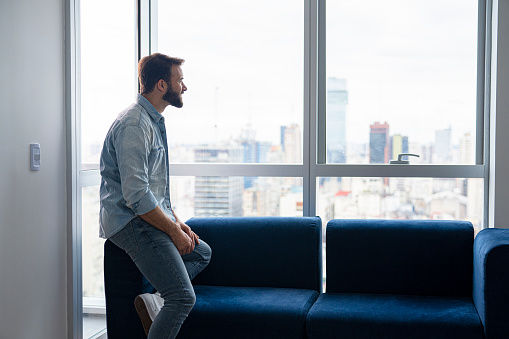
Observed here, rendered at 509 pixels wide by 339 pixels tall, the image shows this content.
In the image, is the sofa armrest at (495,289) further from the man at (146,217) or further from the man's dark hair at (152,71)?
the man's dark hair at (152,71)

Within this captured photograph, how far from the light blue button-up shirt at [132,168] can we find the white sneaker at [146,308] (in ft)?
1.09

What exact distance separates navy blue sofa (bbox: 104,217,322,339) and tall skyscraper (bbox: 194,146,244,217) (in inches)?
15.4

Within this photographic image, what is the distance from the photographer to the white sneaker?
2.53m

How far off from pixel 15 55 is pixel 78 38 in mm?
527

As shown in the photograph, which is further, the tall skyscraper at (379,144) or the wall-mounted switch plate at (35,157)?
the tall skyscraper at (379,144)

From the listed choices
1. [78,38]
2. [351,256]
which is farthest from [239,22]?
[351,256]

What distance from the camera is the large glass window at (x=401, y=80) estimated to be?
11.3 feet

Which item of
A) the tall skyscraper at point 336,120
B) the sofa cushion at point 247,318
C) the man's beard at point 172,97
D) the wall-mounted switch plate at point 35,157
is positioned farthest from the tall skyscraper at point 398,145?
the wall-mounted switch plate at point 35,157

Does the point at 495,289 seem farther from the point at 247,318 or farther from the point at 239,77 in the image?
the point at 239,77

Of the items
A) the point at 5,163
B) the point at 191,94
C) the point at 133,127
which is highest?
the point at 191,94

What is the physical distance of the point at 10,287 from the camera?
2.37 m

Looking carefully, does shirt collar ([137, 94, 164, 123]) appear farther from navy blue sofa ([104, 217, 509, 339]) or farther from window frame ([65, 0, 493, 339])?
navy blue sofa ([104, 217, 509, 339])

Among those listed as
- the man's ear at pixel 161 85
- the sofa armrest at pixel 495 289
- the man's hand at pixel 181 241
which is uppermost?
the man's ear at pixel 161 85

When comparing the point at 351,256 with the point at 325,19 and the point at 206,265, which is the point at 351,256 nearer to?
the point at 206,265
